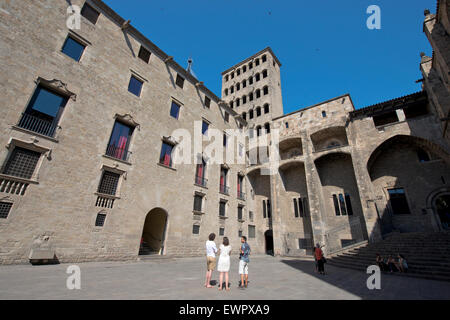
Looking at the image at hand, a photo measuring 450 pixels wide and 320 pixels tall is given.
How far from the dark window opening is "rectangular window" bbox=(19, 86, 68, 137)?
26.0m

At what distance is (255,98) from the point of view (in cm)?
3125

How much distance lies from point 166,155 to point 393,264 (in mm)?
15817

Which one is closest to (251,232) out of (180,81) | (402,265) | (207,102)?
(402,265)

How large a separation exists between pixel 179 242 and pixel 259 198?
13355mm

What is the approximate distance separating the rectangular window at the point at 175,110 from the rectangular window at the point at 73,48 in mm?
6941

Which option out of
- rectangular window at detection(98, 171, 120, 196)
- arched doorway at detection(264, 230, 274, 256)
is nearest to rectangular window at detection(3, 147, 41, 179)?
rectangular window at detection(98, 171, 120, 196)

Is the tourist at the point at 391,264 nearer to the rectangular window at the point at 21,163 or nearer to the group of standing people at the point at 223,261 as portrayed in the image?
the group of standing people at the point at 223,261

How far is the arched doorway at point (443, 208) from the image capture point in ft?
48.7

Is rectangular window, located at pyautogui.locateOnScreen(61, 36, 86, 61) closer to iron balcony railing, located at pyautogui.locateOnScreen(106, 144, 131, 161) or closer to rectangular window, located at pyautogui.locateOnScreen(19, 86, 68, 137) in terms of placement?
rectangular window, located at pyautogui.locateOnScreen(19, 86, 68, 137)

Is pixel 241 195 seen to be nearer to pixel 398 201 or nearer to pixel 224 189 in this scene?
pixel 224 189

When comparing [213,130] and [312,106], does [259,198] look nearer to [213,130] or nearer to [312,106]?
[213,130]

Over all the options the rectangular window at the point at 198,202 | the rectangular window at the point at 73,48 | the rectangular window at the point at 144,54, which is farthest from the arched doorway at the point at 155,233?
the rectangular window at the point at 144,54

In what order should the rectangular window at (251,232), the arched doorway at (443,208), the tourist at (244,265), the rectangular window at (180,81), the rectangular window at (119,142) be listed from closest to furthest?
the tourist at (244,265), the rectangular window at (119,142), the arched doorway at (443,208), the rectangular window at (180,81), the rectangular window at (251,232)

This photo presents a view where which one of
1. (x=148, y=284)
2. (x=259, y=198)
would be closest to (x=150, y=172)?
(x=148, y=284)
